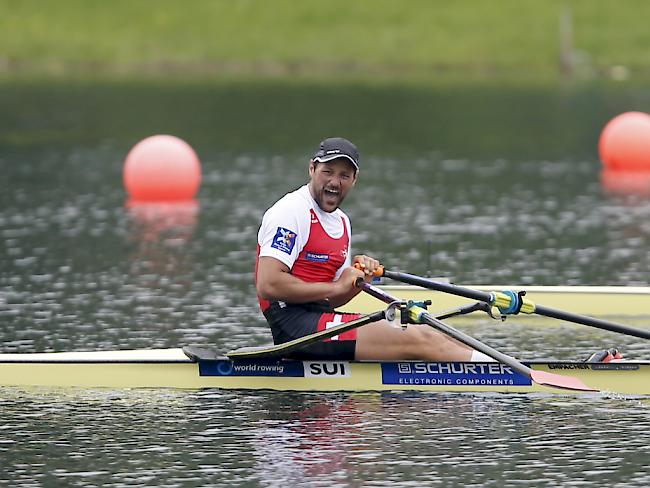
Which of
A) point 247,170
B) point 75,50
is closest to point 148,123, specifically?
point 247,170

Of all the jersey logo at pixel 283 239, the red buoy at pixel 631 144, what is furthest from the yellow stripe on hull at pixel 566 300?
the red buoy at pixel 631 144

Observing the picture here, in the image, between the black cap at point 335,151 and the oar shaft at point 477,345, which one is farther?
the black cap at point 335,151

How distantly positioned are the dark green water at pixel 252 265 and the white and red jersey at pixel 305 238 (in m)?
1.15

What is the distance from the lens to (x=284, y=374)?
44.6 ft

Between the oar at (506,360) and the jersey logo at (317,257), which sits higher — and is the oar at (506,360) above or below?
below

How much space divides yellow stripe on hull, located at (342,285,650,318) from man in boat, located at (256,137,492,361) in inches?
131

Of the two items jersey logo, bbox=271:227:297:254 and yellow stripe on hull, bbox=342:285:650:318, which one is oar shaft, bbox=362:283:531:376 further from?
yellow stripe on hull, bbox=342:285:650:318

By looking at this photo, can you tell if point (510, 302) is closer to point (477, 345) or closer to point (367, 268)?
point (477, 345)

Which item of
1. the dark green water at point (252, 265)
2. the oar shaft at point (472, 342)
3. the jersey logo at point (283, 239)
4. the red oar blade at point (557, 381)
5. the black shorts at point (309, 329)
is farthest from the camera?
the black shorts at point (309, 329)

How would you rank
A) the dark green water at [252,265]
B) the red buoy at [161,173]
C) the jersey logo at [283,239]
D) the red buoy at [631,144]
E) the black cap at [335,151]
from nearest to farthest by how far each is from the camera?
the dark green water at [252,265]
the black cap at [335,151]
the jersey logo at [283,239]
the red buoy at [161,173]
the red buoy at [631,144]

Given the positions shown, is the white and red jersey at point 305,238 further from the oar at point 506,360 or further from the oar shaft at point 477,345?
the oar shaft at point 477,345

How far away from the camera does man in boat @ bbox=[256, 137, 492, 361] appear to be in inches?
523

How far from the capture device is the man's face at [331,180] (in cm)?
1330

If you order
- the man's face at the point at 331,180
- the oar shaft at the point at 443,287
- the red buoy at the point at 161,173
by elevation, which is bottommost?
the oar shaft at the point at 443,287
